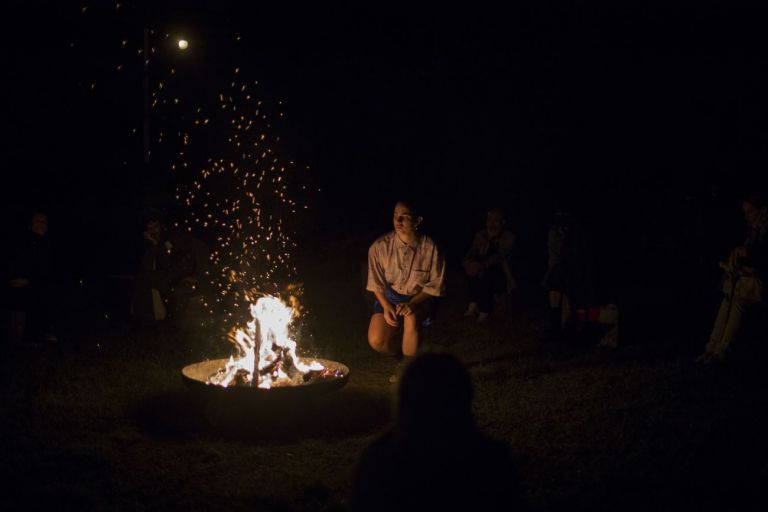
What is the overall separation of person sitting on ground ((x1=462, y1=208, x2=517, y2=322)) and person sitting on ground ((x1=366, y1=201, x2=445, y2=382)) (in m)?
3.51

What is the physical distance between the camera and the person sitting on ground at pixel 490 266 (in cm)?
1176

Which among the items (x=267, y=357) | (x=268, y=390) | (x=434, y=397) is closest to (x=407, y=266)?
(x=267, y=357)

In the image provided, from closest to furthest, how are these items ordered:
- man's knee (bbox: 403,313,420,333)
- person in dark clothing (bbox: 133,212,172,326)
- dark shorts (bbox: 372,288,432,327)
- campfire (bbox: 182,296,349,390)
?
campfire (bbox: 182,296,349,390) → man's knee (bbox: 403,313,420,333) → dark shorts (bbox: 372,288,432,327) → person in dark clothing (bbox: 133,212,172,326)

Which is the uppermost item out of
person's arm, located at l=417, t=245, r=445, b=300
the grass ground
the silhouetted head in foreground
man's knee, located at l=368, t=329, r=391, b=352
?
person's arm, located at l=417, t=245, r=445, b=300

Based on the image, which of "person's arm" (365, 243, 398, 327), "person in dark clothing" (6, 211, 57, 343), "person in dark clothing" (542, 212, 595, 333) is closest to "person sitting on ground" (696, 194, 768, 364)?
"person in dark clothing" (542, 212, 595, 333)

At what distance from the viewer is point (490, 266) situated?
11.8 meters

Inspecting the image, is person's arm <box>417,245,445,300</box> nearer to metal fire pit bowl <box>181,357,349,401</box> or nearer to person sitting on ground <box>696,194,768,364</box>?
metal fire pit bowl <box>181,357,349,401</box>

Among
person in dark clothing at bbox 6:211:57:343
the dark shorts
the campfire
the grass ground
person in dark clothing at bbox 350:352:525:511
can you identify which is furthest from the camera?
person in dark clothing at bbox 6:211:57:343

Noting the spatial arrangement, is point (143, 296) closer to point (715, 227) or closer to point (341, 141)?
point (715, 227)

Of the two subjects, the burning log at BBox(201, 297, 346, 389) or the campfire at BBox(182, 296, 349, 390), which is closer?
the campfire at BBox(182, 296, 349, 390)

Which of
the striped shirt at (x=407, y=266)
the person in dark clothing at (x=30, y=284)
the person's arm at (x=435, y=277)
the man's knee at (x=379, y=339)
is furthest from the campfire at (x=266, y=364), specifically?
the person in dark clothing at (x=30, y=284)

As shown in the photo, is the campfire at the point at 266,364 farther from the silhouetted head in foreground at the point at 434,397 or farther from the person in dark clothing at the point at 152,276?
the silhouetted head in foreground at the point at 434,397

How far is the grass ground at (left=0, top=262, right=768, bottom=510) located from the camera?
5.41m

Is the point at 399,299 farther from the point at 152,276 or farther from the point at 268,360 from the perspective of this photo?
the point at 152,276
